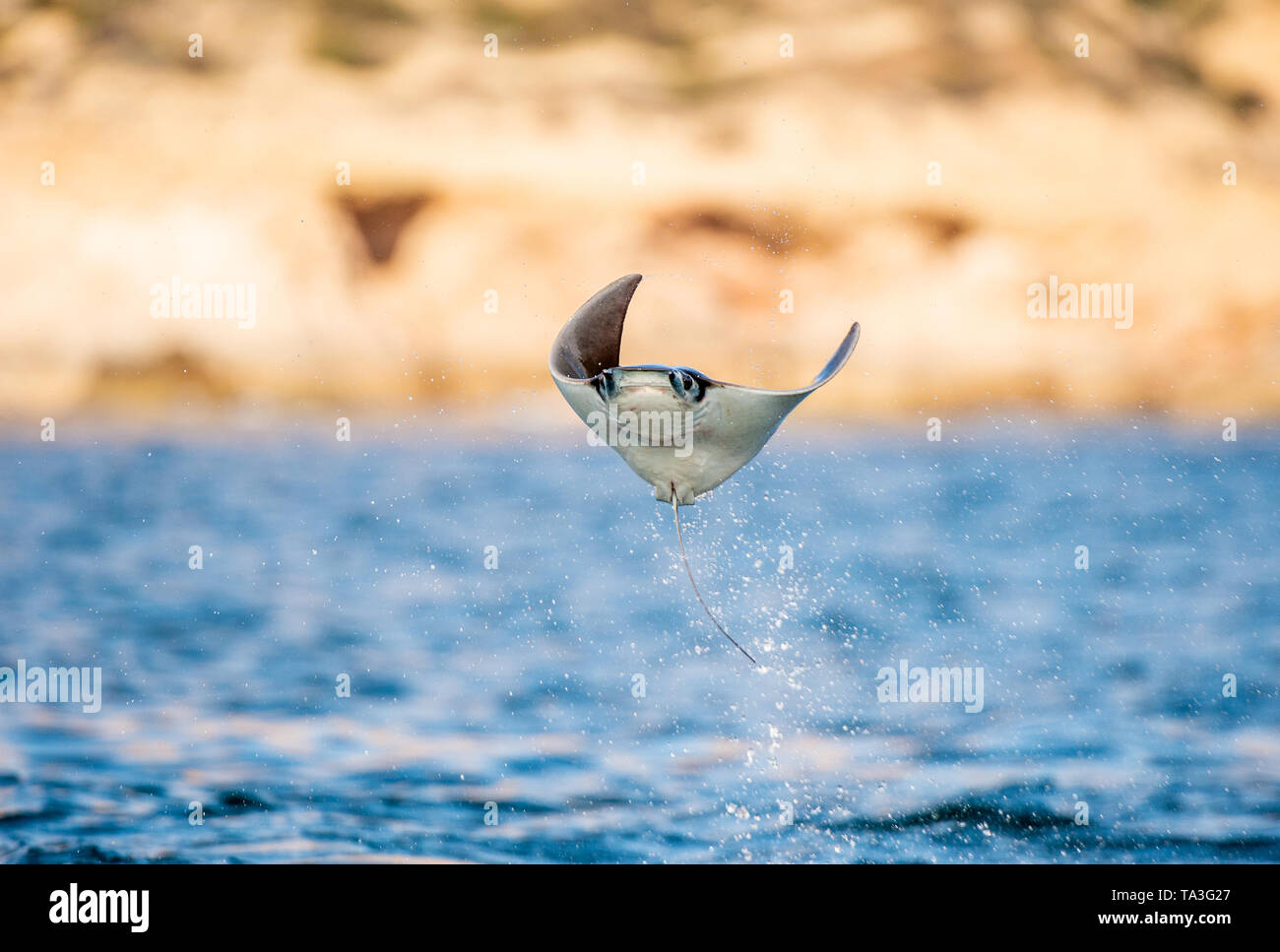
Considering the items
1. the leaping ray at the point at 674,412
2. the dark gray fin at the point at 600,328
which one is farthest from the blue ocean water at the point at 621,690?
the dark gray fin at the point at 600,328

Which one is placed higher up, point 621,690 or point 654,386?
point 654,386

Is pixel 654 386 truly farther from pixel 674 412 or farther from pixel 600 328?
pixel 600 328

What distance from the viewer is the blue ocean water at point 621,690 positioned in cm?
670

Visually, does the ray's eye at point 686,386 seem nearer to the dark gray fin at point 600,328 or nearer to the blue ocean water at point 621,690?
the dark gray fin at point 600,328

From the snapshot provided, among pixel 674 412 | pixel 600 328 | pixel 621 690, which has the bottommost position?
pixel 621 690

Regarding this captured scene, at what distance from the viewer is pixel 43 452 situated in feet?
134

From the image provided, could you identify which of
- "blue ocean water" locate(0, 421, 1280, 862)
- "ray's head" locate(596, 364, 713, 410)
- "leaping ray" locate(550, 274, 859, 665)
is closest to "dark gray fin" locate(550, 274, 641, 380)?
"leaping ray" locate(550, 274, 859, 665)

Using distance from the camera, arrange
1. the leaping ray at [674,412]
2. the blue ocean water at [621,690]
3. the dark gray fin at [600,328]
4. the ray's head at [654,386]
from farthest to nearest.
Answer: the blue ocean water at [621,690] → the dark gray fin at [600,328] → the leaping ray at [674,412] → the ray's head at [654,386]

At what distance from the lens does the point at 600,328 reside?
6.07 meters

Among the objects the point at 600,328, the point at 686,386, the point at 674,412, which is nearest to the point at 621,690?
the point at 600,328

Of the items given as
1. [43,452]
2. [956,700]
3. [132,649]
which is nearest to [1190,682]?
[956,700]

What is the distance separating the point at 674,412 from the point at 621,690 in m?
5.75

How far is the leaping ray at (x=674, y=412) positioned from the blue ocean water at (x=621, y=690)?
231cm

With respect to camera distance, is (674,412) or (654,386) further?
(674,412)
